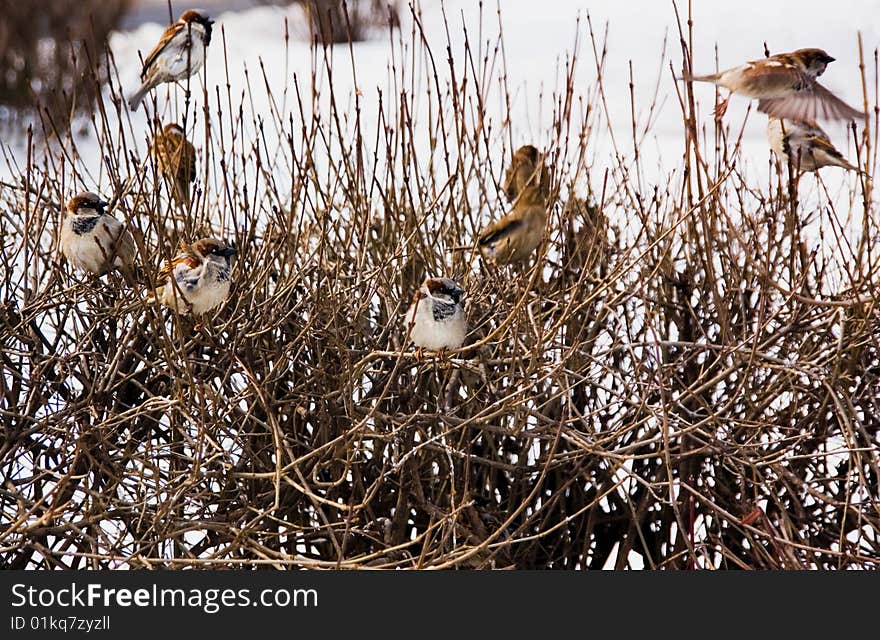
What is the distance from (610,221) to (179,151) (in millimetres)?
1575

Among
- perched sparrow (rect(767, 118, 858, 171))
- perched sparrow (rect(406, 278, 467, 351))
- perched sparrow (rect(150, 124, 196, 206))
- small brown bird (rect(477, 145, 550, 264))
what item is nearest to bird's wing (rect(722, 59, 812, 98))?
perched sparrow (rect(767, 118, 858, 171))

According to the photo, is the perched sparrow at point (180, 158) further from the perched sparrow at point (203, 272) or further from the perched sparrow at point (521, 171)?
the perched sparrow at point (521, 171)

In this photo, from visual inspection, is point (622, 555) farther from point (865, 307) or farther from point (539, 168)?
point (539, 168)

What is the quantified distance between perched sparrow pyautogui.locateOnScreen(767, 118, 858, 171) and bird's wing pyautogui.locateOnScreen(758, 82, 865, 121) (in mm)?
76

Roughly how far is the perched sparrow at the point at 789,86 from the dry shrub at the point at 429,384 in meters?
0.30

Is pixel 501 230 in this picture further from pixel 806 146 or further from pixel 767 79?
pixel 806 146

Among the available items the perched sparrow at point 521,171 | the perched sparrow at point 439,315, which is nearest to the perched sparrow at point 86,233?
the perched sparrow at point 439,315

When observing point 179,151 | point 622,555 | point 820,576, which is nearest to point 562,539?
point 622,555

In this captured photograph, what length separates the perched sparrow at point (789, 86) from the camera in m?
3.02

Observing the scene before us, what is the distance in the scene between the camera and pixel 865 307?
3252mm

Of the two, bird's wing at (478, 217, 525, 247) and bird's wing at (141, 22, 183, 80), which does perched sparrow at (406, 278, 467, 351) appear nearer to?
bird's wing at (478, 217, 525, 247)

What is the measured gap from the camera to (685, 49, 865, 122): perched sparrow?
302 centimetres

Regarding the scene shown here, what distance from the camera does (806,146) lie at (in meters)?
3.18

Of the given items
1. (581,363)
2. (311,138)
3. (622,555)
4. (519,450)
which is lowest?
(622,555)
